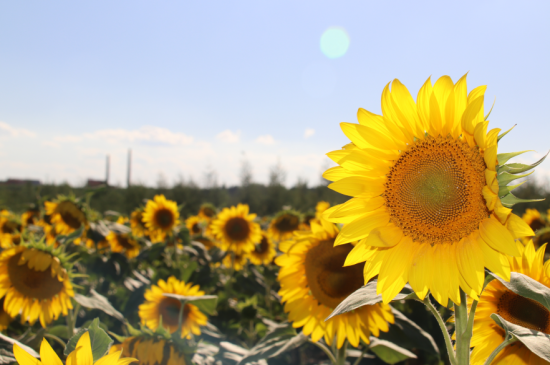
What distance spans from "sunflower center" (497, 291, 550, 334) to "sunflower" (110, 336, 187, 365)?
1.33 m

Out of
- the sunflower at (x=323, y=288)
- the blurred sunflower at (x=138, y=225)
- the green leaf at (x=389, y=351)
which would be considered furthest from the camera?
the blurred sunflower at (x=138, y=225)

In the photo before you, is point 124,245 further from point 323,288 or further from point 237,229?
point 323,288

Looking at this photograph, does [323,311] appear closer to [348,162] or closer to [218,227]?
[348,162]

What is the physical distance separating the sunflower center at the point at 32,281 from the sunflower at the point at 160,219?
9.50ft

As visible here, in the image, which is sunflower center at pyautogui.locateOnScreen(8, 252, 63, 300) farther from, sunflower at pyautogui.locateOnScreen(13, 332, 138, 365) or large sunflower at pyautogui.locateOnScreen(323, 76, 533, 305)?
large sunflower at pyautogui.locateOnScreen(323, 76, 533, 305)

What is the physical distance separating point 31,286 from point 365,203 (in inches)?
90.7

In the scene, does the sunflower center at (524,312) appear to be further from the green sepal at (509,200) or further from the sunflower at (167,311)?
the sunflower at (167,311)

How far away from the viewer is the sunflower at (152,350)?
1.47 meters

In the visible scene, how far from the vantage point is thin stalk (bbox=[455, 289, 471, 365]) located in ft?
3.45

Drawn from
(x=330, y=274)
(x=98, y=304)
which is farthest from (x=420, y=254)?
(x=98, y=304)

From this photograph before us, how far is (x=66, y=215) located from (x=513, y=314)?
4.48m

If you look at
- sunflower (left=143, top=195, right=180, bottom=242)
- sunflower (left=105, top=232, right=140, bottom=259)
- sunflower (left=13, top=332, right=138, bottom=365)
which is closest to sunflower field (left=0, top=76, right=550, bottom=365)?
sunflower (left=13, top=332, right=138, bottom=365)

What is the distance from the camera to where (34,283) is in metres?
2.30

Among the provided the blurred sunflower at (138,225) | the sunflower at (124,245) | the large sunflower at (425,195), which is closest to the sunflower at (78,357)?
the large sunflower at (425,195)
